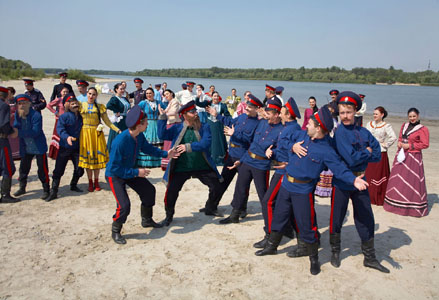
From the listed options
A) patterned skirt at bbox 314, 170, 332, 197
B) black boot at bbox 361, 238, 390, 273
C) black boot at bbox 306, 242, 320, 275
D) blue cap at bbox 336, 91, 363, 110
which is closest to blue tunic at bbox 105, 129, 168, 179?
black boot at bbox 306, 242, 320, 275

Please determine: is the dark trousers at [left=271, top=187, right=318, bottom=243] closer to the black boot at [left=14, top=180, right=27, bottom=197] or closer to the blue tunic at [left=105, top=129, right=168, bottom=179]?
the blue tunic at [left=105, top=129, right=168, bottom=179]

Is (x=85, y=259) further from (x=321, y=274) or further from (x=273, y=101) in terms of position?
(x=273, y=101)

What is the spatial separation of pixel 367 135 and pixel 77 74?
62.9 m

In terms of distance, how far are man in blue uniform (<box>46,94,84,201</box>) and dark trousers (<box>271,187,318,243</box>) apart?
4077 mm

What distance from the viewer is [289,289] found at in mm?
3879

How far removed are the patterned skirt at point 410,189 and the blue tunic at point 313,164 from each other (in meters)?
3.19

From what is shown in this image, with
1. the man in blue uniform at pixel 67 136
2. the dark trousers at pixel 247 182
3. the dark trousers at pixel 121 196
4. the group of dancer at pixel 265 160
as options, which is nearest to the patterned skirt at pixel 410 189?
the group of dancer at pixel 265 160

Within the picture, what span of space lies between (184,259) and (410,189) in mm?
4416

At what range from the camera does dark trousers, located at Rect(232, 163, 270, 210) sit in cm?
531

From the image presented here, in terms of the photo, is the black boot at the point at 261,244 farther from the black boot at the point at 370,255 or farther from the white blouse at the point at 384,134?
the white blouse at the point at 384,134

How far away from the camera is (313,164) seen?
405 cm

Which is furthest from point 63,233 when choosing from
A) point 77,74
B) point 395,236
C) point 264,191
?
point 77,74

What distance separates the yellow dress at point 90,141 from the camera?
22.6 feet

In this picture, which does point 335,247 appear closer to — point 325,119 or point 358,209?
point 358,209
